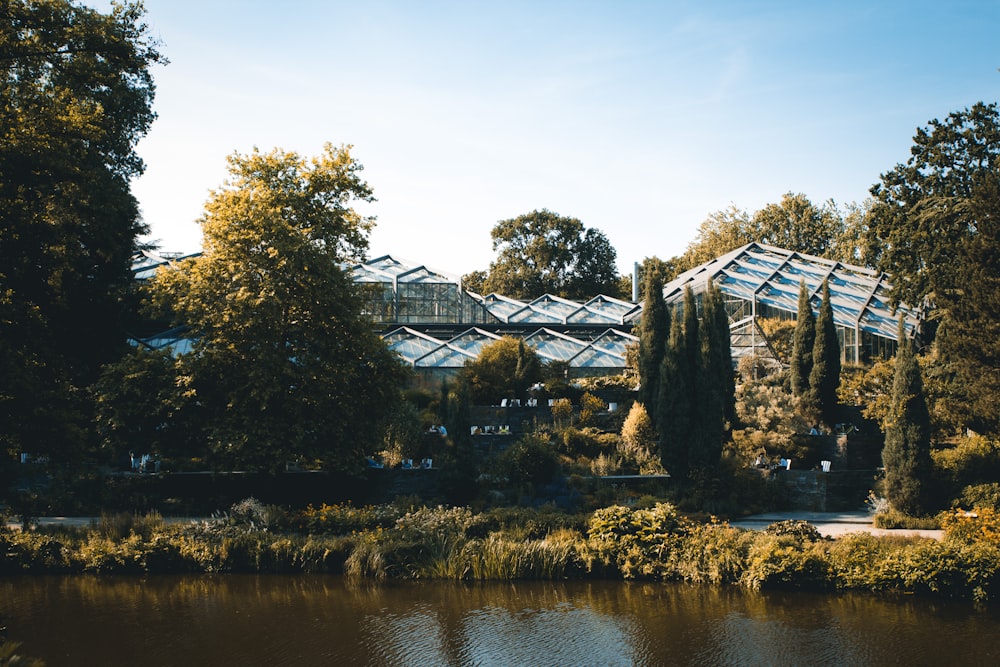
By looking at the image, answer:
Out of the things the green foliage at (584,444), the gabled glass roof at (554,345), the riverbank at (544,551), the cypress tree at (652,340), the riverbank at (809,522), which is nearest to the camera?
the riverbank at (544,551)

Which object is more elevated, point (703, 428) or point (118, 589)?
point (703, 428)

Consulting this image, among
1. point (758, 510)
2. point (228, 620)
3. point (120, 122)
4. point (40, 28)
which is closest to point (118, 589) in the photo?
point (228, 620)

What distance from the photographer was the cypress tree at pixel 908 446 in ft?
63.3

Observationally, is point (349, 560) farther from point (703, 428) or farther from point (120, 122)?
point (120, 122)

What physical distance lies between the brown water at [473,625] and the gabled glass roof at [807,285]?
69.3 feet

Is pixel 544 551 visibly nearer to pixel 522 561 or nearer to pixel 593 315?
pixel 522 561

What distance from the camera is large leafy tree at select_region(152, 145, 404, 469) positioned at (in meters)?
19.9

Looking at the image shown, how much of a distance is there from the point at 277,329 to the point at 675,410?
1095cm

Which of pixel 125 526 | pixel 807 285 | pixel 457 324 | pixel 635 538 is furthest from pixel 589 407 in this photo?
pixel 807 285

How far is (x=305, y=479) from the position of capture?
22.4 meters

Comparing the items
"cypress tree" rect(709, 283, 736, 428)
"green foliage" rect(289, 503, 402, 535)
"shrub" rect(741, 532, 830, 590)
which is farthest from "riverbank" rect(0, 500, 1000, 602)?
"cypress tree" rect(709, 283, 736, 428)

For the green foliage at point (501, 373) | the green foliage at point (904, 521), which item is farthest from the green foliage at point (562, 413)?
the green foliage at point (904, 521)

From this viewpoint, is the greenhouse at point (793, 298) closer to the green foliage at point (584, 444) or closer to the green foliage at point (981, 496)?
the green foliage at point (584, 444)

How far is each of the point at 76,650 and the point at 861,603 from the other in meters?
12.6
